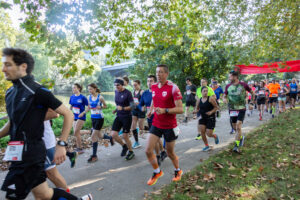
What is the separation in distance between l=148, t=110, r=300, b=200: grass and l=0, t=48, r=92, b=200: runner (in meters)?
2.20

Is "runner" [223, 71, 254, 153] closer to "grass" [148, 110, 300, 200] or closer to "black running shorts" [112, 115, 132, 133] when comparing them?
"grass" [148, 110, 300, 200]

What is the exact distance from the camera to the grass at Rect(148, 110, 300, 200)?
11.5 feet

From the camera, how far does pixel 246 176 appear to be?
4145 millimetres

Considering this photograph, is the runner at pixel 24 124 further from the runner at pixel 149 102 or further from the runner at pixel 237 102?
the runner at pixel 237 102

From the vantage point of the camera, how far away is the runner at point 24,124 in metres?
1.95

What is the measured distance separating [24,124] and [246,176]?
4167mm

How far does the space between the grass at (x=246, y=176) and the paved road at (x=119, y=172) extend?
1.33 feet

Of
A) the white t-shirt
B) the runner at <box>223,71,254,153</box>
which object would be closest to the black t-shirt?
the runner at <box>223,71,254,153</box>

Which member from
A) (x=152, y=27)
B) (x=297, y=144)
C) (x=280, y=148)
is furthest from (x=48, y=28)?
(x=297, y=144)

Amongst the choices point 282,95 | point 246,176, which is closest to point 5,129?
point 246,176

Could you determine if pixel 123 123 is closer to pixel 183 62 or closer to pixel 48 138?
pixel 48 138

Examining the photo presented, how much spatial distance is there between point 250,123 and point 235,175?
644cm

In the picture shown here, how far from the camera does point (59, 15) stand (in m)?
4.05

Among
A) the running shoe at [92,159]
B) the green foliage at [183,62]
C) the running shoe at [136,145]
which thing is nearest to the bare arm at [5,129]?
the running shoe at [92,159]
